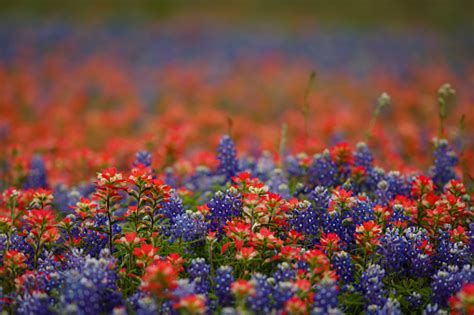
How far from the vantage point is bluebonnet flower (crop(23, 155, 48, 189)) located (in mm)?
4379

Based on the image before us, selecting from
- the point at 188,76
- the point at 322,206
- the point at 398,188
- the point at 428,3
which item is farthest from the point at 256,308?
the point at 428,3

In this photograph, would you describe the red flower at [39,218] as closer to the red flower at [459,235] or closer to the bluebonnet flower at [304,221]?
the bluebonnet flower at [304,221]

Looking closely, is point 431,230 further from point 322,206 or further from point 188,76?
point 188,76

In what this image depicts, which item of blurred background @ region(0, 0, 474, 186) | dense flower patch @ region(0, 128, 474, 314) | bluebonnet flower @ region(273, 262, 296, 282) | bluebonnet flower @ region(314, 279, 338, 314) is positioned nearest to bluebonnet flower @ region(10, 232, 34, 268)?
dense flower patch @ region(0, 128, 474, 314)

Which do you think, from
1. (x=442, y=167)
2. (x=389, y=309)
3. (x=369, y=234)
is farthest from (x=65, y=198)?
(x=442, y=167)

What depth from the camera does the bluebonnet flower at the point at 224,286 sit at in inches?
95.4

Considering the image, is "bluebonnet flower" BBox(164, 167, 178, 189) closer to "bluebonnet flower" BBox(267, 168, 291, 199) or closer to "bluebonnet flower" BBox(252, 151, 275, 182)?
"bluebonnet flower" BBox(252, 151, 275, 182)

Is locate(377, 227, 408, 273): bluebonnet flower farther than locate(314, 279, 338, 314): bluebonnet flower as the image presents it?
Yes

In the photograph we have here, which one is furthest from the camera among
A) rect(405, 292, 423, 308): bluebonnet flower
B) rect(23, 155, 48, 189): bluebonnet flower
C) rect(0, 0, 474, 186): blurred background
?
rect(0, 0, 474, 186): blurred background

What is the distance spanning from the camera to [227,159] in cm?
389

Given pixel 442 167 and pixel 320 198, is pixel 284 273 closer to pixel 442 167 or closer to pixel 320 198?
pixel 320 198

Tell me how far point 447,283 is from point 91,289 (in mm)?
1747

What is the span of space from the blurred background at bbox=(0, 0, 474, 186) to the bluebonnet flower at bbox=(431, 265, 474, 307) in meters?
1.49

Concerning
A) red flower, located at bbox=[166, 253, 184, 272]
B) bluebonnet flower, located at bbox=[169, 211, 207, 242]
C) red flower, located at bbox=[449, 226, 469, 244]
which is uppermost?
bluebonnet flower, located at bbox=[169, 211, 207, 242]
